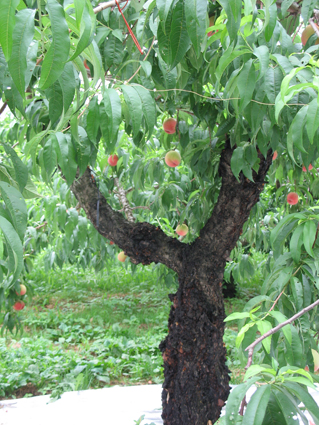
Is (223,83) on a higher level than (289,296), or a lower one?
higher

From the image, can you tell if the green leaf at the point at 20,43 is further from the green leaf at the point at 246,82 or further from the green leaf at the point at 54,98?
the green leaf at the point at 246,82

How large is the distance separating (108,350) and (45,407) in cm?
130

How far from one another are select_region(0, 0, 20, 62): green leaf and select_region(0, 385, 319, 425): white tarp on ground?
8.02 feet

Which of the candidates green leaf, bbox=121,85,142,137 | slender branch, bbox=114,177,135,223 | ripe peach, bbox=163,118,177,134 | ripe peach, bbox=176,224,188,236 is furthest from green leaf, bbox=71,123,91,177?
ripe peach, bbox=176,224,188,236

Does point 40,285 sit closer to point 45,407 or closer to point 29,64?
point 45,407

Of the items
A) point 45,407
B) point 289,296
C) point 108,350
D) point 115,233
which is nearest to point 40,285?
point 108,350

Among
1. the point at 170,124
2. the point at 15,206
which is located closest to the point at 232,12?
the point at 15,206

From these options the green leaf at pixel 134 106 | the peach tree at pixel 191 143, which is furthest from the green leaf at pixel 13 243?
the green leaf at pixel 134 106

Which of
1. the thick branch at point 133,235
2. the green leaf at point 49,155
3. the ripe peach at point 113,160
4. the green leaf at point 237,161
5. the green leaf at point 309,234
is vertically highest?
the green leaf at point 49,155

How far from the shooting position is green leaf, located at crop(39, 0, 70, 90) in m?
0.47

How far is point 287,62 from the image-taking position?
3.08 feet

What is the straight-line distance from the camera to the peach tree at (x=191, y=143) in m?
0.57

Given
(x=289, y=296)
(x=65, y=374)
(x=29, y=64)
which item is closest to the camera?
(x=29, y=64)

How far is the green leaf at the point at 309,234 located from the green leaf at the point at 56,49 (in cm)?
77
